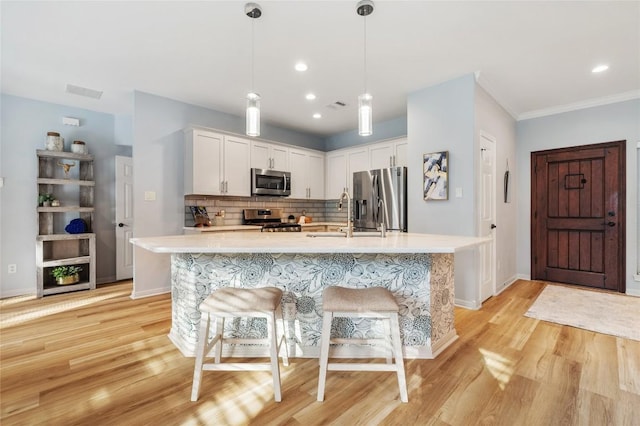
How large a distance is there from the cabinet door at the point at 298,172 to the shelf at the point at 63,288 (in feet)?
10.6

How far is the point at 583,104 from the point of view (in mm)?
4117

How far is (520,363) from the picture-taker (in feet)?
7.02

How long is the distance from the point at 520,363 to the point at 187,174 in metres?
4.13

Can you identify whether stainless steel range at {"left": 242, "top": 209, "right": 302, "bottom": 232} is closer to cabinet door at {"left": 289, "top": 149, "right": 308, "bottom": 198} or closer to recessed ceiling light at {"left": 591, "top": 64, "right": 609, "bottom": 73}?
cabinet door at {"left": 289, "top": 149, "right": 308, "bottom": 198}

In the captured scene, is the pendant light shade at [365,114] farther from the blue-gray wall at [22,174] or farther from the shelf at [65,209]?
the blue-gray wall at [22,174]

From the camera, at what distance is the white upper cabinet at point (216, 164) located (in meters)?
4.02

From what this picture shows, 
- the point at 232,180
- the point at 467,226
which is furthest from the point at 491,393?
the point at 232,180

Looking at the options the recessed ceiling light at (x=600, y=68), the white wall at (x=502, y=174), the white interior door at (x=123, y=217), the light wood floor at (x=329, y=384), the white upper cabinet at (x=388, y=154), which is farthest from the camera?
the white interior door at (x=123, y=217)

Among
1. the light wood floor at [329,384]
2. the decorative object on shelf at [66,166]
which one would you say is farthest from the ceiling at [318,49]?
the light wood floor at [329,384]

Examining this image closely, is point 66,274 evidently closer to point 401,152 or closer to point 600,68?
point 401,152

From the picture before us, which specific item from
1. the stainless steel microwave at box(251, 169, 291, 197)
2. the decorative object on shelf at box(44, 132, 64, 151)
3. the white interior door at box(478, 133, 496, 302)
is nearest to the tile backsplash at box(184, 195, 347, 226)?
the stainless steel microwave at box(251, 169, 291, 197)

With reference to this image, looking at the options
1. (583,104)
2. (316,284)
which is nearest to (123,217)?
(316,284)

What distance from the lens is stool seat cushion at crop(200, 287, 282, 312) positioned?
1.68m

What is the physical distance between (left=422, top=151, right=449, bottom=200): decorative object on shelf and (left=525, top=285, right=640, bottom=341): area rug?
1.56 m
